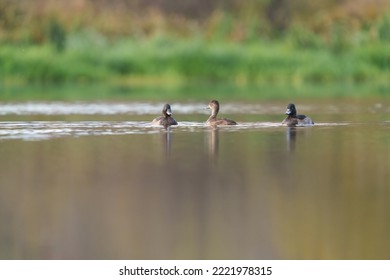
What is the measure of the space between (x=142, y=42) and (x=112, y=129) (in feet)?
71.9

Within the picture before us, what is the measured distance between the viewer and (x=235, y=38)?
43594mm

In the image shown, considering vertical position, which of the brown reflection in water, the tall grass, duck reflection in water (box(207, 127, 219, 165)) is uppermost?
the tall grass

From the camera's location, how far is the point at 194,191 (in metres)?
11.8

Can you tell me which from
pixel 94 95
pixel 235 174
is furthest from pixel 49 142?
pixel 94 95

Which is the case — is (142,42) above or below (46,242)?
above

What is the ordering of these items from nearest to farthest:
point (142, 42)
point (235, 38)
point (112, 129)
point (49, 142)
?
point (49, 142) → point (112, 129) → point (142, 42) → point (235, 38)

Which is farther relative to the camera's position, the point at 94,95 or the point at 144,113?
the point at 94,95

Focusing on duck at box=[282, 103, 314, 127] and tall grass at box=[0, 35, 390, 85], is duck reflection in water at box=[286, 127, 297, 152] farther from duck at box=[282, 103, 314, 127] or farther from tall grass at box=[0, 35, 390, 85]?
tall grass at box=[0, 35, 390, 85]

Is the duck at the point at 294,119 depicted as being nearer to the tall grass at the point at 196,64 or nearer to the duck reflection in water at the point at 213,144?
the duck reflection in water at the point at 213,144

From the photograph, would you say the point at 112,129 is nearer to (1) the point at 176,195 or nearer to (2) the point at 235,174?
(2) the point at 235,174

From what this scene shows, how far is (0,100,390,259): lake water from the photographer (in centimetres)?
947

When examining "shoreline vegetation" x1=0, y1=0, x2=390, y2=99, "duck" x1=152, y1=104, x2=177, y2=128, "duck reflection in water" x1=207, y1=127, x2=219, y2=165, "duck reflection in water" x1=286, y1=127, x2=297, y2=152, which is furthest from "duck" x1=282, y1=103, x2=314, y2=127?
"shoreline vegetation" x1=0, y1=0, x2=390, y2=99

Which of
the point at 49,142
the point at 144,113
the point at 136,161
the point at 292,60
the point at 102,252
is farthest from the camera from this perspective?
the point at 292,60

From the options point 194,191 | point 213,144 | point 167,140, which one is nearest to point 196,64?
point 167,140
